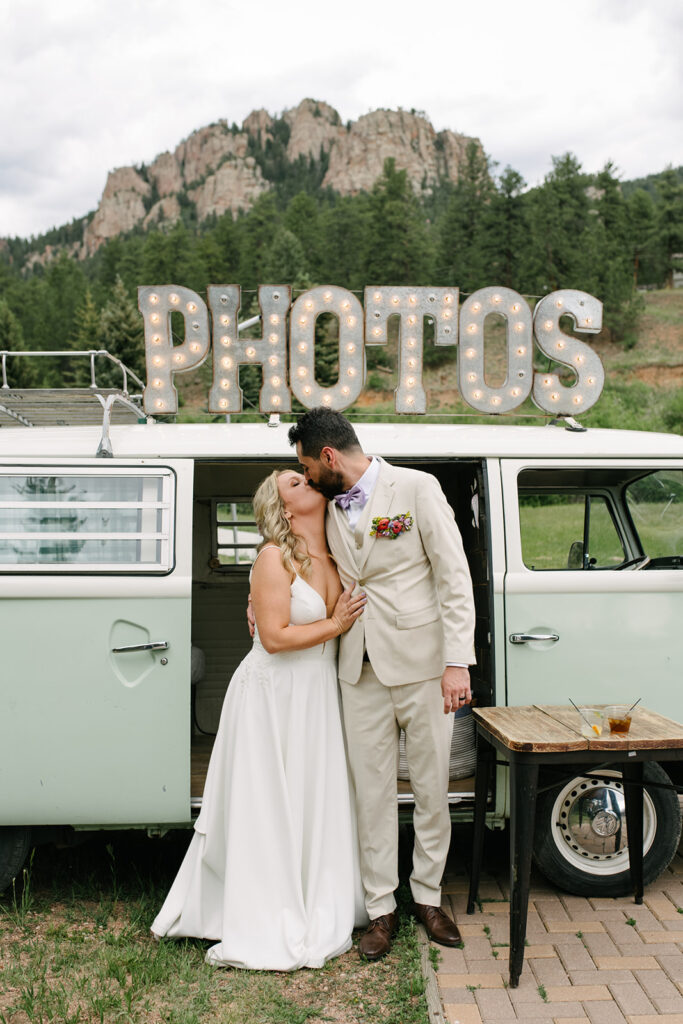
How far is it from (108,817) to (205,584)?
256 cm

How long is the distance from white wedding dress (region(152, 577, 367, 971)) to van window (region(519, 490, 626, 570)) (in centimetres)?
169

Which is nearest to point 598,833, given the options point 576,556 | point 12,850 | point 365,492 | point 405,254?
point 576,556

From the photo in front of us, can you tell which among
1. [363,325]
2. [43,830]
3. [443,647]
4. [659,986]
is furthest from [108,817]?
[363,325]

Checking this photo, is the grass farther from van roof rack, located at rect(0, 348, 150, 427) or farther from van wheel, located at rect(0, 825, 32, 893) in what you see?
van roof rack, located at rect(0, 348, 150, 427)

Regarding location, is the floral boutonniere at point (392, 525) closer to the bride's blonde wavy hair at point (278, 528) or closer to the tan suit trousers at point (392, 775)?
the bride's blonde wavy hair at point (278, 528)

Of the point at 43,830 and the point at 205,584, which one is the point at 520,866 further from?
the point at 205,584

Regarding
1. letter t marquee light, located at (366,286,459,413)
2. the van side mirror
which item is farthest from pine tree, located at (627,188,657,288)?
the van side mirror

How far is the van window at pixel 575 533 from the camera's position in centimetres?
491

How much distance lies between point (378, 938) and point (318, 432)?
7.10 ft

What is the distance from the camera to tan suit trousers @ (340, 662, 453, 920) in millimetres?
3596

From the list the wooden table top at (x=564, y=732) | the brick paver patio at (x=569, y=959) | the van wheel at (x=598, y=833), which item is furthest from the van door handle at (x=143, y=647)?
the van wheel at (x=598, y=833)

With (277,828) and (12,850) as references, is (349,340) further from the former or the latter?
(12,850)

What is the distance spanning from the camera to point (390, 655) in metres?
3.57

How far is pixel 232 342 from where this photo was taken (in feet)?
18.1
